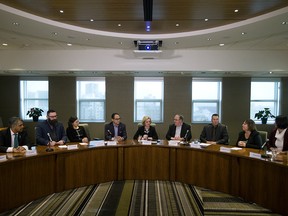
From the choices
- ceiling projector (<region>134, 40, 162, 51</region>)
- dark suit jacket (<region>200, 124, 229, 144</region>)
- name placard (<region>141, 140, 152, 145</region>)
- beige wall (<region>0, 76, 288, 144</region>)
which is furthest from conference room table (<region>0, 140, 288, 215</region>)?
beige wall (<region>0, 76, 288, 144</region>)

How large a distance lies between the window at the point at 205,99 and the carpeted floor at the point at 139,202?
3.85 m

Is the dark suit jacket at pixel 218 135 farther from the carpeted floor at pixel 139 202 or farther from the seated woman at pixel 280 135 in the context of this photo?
the carpeted floor at pixel 139 202

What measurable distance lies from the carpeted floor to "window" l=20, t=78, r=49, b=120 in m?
4.67

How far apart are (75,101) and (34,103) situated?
1.48 meters

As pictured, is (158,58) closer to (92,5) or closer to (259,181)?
(92,5)

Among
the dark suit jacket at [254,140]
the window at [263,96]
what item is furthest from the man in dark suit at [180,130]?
the window at [263,96]

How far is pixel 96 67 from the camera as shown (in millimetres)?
6016

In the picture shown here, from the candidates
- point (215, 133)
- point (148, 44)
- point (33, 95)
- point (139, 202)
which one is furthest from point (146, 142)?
point (33, 95)

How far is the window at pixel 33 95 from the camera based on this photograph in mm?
7367

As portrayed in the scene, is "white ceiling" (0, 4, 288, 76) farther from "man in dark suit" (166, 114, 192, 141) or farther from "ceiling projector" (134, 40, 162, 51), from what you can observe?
"man in dark suit" (166, 114, 192, 141)

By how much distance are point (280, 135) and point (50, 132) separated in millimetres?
3921

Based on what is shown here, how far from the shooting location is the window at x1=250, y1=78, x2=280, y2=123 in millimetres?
7316

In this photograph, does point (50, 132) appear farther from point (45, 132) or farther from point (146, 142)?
point (146, 142)

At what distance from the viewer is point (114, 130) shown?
15.7 ft
